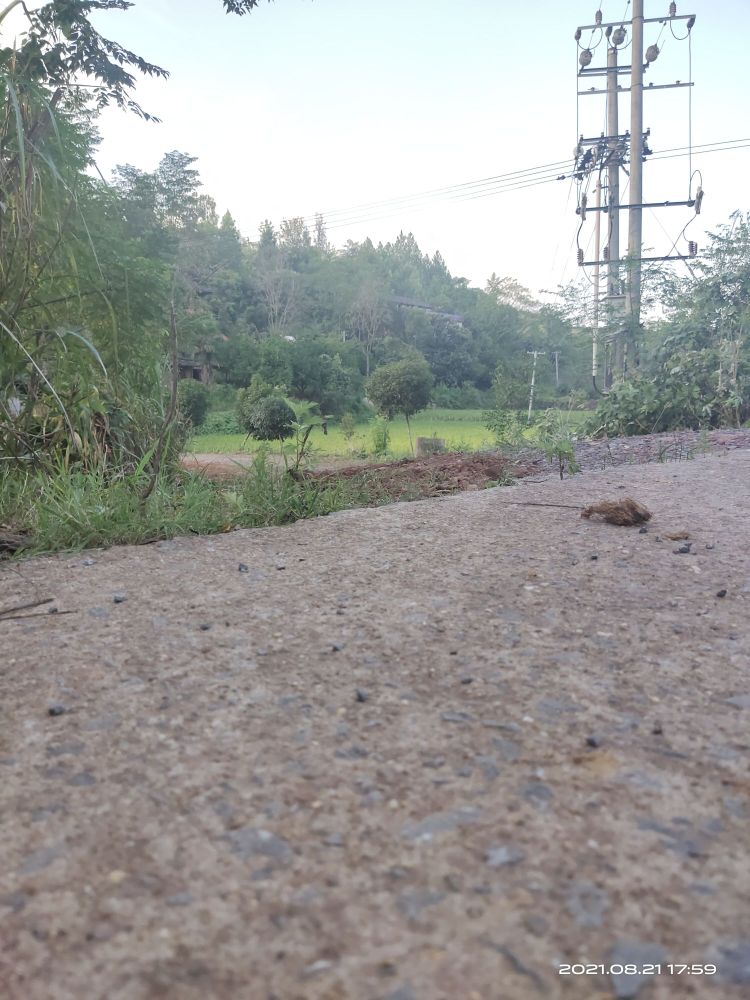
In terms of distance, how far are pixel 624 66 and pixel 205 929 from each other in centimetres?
1623

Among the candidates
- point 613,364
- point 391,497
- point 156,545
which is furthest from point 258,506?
point 613,364

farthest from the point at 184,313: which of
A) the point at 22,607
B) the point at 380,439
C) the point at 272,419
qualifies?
the point at 22,607

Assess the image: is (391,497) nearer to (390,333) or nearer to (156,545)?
(156,545)

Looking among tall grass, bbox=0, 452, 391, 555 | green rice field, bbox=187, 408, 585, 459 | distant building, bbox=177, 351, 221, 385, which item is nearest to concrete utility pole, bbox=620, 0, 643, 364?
green rice field, bbox=187, 408, 585, 459

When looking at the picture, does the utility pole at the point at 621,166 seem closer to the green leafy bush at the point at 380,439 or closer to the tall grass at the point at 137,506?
the green leafy bush at the point at 380,439

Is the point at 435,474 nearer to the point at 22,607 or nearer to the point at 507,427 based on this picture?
the point at 507,427

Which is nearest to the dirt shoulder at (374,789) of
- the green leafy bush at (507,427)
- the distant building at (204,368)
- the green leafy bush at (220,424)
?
the green leafy bush at (507,427)

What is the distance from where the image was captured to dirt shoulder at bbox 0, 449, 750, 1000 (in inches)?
28.8

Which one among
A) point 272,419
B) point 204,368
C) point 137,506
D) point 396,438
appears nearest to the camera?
point 137,506

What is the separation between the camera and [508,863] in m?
0.86

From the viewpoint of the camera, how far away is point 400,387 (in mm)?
10406

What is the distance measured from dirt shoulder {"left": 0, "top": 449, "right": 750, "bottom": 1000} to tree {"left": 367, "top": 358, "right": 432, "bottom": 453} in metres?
8.46

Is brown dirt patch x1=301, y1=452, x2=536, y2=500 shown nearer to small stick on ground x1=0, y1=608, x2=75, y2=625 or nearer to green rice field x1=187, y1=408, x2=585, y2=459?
green rice field x1=187, y1=408, x2=585, y2=459

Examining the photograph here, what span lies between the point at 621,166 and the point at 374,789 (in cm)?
1497
